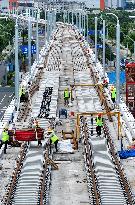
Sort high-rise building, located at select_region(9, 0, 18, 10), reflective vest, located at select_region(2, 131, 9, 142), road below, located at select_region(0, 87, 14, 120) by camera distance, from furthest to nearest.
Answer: high-rise building, located at select_region(9, 0, 18, 10)
road below, located at select_region(0, 87, 14, 120)
reflective vest, located at select_region(2, 131, 9, 142)

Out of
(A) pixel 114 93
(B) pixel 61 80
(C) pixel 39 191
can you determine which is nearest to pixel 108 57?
(B) pixel 61 80

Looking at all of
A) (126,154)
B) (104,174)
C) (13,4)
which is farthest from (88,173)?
(13,4)

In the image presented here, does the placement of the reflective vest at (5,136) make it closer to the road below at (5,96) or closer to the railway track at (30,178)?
the railway track at (30,178)

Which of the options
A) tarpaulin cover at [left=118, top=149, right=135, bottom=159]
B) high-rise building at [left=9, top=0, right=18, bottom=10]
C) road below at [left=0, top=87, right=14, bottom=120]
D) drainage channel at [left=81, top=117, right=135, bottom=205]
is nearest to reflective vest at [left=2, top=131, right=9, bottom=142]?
drainage channel at [left=81, top=117, right=135, bottom=205]

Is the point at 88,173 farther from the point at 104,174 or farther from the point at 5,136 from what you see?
the point at 5,136

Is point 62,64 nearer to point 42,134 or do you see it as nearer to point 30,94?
point 30,94

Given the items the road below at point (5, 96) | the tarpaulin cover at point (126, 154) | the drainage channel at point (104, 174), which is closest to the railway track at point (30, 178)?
the drainage channel at point (104, 174)

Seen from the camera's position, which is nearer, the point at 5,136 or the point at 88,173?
the point at 88,173

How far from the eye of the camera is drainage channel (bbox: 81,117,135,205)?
19234mm

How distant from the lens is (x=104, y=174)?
21453 mm

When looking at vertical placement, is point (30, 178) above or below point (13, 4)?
below

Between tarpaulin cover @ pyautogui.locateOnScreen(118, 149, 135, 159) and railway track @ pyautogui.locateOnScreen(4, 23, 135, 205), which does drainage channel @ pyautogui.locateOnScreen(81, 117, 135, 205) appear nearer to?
railway track @ pyautogui.locateOnScreen(4, 23, 135, 205)

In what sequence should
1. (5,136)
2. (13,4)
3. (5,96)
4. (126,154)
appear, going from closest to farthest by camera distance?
(126,154) < (5,136) < (5,96) < (13,4)

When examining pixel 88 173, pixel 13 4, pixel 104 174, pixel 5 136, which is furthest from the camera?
pixel 13 4
